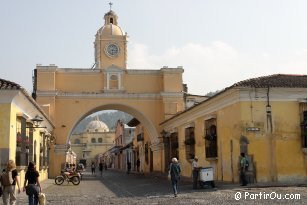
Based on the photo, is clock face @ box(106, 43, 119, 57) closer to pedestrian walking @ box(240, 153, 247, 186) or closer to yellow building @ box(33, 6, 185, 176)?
yellow building @ box(33, 6, 185, 176)

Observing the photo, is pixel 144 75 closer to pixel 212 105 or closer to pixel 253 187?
pixel 212 105

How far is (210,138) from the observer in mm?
21812

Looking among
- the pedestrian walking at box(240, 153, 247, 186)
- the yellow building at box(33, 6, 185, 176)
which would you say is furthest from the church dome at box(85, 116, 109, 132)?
the pedestrian walking at box(240, 153, 247, 186)

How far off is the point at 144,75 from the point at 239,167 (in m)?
17.7

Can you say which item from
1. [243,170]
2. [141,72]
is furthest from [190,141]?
[141,72]

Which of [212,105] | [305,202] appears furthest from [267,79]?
[305,202]

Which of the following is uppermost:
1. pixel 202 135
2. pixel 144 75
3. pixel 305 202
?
pixel 144 75

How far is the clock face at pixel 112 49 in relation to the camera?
36719mm

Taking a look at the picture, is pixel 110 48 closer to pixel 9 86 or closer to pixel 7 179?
pixel 9 86

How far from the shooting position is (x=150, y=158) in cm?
3906

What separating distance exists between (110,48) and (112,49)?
17cm

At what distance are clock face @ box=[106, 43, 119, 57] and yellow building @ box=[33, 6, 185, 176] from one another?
1.66 metres

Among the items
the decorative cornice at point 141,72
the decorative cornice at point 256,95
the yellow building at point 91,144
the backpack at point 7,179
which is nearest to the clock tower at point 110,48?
the decorative cornice at point 141,72

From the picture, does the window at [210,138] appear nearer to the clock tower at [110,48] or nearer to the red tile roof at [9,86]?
the red tile roof at [9,86]
